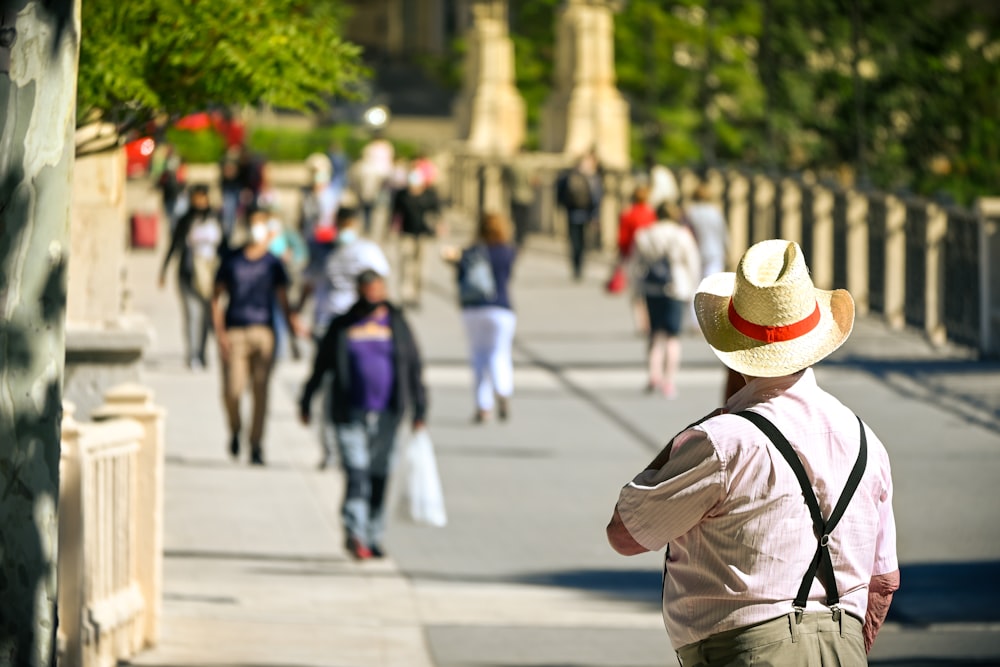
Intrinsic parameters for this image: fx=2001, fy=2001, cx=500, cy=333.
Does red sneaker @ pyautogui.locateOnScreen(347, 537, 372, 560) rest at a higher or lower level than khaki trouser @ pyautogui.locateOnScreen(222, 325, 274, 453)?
lower

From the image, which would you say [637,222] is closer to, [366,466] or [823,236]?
[823,236]

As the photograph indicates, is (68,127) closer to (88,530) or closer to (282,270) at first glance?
(88,530)

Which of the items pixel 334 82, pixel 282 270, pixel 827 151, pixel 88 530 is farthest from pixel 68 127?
pixel 827 151

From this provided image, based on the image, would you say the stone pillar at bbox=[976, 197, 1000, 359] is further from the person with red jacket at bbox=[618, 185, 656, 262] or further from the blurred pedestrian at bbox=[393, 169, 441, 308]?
the blurred pedestrian at bbox=[393, 169, 441, 308]

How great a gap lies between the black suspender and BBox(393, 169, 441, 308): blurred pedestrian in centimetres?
1995

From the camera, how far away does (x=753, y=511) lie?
15.2 feet

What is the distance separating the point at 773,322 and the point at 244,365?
1074 centimetres

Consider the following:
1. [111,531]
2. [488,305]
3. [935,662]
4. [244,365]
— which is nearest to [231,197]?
[488,305]

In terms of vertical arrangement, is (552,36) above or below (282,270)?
above

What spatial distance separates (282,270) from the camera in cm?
1529

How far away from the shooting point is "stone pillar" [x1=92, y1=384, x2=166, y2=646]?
903cm

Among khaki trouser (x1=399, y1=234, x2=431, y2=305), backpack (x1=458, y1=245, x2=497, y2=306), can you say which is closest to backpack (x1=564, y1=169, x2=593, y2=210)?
khaki trouser (x1=399, y1=234, x2=431, y2=305)

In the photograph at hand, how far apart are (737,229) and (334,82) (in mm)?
19717

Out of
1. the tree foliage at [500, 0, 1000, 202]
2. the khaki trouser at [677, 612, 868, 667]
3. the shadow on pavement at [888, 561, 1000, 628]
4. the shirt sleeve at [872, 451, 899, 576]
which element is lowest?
the shadow on pavement at [888, 561, 1000, 628]
